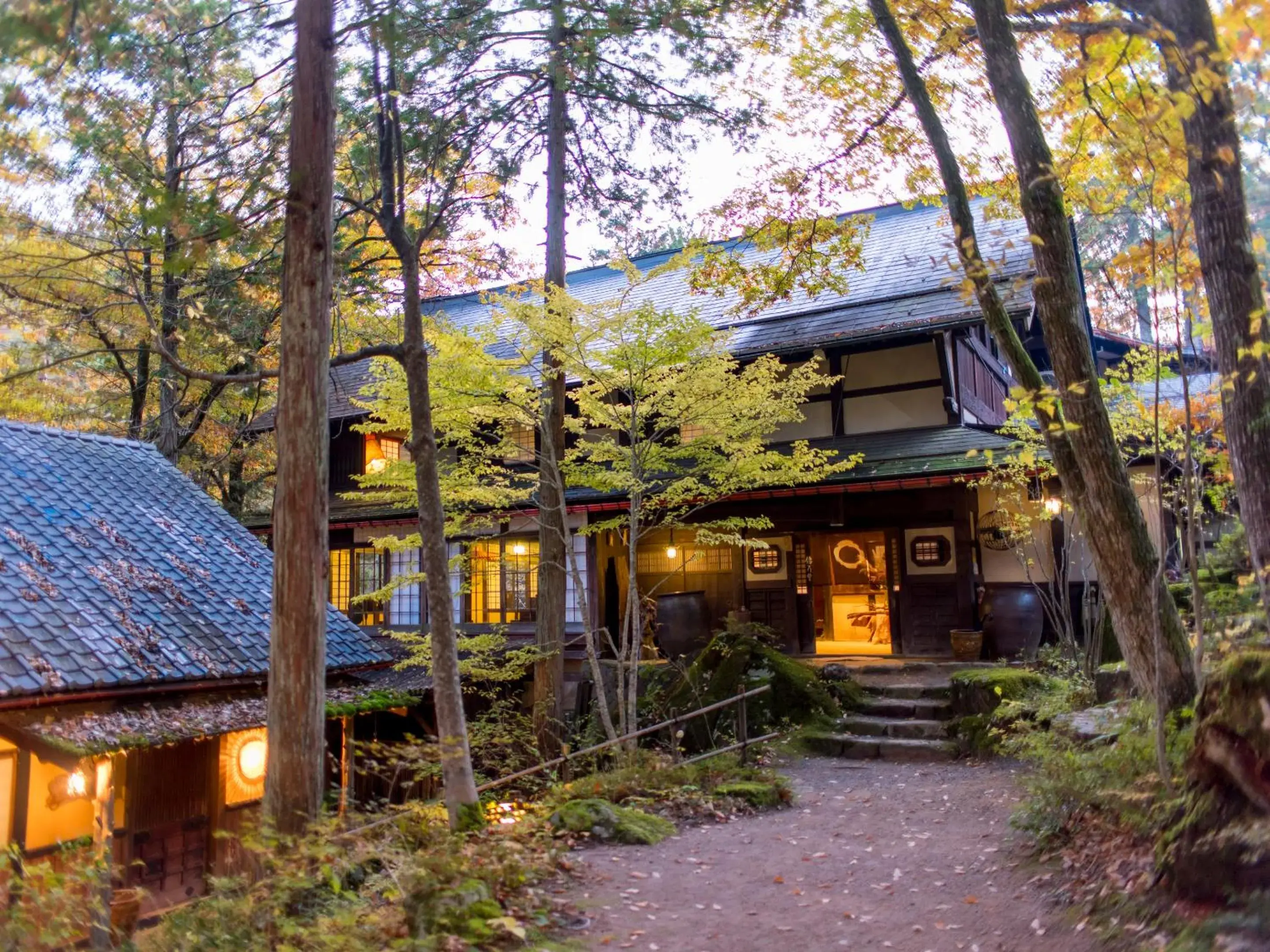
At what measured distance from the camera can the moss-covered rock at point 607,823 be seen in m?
7.38

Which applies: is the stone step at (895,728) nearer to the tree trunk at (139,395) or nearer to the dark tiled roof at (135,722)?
the dark tiled roof at (135,722)

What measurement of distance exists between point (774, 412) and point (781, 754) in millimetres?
4239

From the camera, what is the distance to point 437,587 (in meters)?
6.95

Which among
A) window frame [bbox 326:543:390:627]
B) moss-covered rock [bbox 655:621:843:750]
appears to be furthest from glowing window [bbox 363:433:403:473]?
moss-covered rock [bbox 655:621:843:750]

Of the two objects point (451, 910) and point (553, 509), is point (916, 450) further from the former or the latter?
point (451, 910)

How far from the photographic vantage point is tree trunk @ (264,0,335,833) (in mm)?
6047

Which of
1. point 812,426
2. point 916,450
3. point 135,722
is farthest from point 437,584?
point 812,426

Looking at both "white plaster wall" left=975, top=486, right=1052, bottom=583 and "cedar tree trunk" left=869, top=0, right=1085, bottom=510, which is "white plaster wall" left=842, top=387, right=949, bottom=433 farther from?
"cedar tree trunk" left=869, top=0, right=1085, bottom=510

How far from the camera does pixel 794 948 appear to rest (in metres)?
4.95

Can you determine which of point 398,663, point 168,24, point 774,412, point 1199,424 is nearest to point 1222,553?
point 1199,424

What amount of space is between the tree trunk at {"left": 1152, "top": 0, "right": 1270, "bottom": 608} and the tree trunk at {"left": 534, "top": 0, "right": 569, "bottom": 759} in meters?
8.21

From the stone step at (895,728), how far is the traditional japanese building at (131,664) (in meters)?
6.00

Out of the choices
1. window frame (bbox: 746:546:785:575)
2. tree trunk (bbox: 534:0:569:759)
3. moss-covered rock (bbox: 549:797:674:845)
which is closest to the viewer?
moss-covered rock (bbox: 549:797:674:845)

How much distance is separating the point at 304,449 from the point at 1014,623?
423 inches
